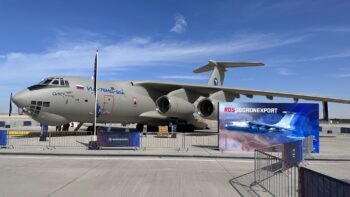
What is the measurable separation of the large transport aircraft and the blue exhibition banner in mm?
8214

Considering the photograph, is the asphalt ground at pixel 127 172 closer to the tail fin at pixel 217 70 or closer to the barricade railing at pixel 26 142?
the barricade railing at pixel 26 142

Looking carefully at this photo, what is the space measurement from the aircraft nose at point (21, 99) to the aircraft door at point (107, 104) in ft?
17.1

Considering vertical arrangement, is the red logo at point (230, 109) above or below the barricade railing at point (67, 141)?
above

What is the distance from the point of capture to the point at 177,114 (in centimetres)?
2527

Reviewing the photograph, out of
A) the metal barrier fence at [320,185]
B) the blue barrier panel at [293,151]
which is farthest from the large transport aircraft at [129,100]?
the metal barrier fence at [320,185]

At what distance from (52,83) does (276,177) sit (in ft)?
52.3

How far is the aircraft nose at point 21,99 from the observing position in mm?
19203

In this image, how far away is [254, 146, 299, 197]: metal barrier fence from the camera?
7.46 metres

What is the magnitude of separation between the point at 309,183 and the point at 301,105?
11403 millimetres

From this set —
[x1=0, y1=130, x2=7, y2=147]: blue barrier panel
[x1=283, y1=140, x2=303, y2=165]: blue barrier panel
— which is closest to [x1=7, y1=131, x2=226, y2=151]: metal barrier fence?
[x1=0, y1=130, x2=7, y2=147]: blue barrier panel

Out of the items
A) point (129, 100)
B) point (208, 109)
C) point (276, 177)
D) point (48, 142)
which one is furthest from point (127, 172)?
point (208, 109)

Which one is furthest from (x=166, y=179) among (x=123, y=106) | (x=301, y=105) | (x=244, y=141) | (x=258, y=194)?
(x=123, y=106)

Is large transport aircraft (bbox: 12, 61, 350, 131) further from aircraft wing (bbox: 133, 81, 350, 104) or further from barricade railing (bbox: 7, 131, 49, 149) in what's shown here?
barricade railing (bbox: 7, 131, 49, 149)

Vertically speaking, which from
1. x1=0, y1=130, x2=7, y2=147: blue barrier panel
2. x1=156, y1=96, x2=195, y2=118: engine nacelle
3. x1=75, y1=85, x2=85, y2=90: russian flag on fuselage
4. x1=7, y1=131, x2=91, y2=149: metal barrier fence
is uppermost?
x1=75, y1=85, x2=85, y2=90: russian flag on fuselage
